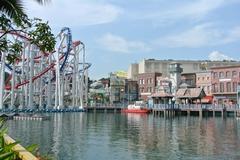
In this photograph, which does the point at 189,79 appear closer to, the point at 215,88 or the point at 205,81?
the point at 205,81

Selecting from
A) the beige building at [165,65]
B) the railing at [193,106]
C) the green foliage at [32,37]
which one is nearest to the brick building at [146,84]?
the beige building at [165,65]

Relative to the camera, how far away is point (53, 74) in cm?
13850

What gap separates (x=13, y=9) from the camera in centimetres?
1059

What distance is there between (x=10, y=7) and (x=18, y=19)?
397mm

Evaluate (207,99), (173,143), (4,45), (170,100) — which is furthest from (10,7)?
(207,99)

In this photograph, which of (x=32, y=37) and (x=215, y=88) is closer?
(x=32, y=37)

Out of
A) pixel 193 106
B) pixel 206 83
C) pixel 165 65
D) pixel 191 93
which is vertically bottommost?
pixel 193 106

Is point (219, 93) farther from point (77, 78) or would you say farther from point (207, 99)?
point (77, 78)

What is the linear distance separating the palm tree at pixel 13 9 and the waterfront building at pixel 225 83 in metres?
106

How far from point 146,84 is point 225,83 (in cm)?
4344

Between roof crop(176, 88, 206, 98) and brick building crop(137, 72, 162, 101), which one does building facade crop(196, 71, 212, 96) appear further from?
brick building crop(137, 72, 162, 101)

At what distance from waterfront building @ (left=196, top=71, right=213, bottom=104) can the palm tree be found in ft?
366

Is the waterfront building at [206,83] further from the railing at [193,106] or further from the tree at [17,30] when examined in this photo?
the tree at [17,30]

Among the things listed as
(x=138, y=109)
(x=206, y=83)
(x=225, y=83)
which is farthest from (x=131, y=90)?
(x=225, y=83)
